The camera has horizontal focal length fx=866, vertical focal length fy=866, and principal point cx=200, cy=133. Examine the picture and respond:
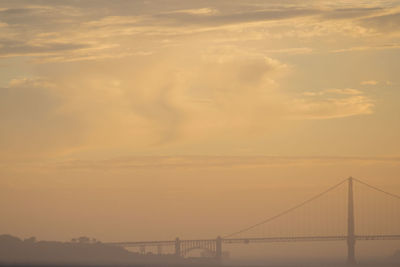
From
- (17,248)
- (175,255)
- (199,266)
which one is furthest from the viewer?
(175,255)

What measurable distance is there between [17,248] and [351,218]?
64110 mm

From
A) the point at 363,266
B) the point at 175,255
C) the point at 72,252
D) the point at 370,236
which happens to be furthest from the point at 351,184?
the point at 72,252

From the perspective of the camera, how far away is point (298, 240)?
569ft

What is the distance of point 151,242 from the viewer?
603ft

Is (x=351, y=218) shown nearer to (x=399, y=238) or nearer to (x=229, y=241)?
(x=399, y=238)

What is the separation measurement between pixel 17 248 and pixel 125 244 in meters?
27.4

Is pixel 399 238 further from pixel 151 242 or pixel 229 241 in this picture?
pixel 151 242

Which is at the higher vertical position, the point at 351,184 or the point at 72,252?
the point at 351,184

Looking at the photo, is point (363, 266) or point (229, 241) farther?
point (229, 241)

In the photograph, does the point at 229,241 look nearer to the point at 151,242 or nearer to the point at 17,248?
the point at 151,242

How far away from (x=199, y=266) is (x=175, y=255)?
2826 centimetres

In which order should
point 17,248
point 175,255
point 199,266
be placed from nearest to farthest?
point 199,266, point 17,248, point 175,255

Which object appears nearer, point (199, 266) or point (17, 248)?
point (199, 266)

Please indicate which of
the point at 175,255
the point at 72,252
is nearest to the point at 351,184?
the point at 175,255
